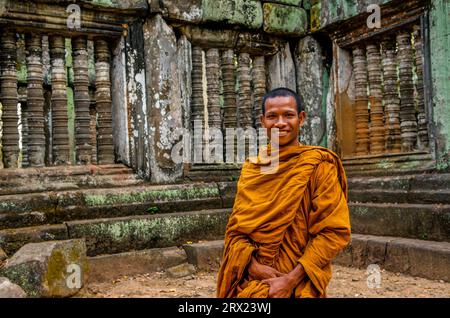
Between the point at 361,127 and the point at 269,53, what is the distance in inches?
58.7

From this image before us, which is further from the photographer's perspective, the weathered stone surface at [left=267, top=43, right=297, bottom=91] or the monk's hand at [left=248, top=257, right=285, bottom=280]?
the weathered stone surface at [left=267, top=43, right=297, bottom=91]

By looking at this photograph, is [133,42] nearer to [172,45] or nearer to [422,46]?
[172,45]

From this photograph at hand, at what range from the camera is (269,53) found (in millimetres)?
5699

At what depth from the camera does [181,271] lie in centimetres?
395

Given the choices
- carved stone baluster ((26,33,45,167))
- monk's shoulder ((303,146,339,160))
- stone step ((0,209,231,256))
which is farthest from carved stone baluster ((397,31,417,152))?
carved stone baluster ((26,33,45,167))

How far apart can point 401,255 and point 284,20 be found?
3.17m

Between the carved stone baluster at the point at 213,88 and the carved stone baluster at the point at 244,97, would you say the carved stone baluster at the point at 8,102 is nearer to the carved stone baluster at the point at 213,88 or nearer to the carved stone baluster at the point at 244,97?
the carved stone baluster at the point at 213,88

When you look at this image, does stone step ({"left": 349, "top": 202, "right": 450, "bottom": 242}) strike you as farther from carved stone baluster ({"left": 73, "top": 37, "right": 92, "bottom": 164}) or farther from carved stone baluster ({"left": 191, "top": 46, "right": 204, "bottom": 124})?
carved stone baluster ({"left": 73, "top": 37, "right": 92, "bottom": 164})

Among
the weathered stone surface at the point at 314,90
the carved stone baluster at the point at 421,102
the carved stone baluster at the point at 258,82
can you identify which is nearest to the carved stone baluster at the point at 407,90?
the carved stone baluster at the point at 421,102

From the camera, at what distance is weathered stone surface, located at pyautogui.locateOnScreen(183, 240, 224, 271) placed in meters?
4.08

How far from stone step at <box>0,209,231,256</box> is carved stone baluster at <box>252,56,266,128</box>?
1.53m

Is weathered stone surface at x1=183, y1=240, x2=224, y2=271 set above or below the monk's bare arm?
below

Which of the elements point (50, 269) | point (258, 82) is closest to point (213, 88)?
point (258, 82)

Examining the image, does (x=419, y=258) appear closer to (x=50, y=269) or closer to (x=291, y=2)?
(x=50, y=269)
